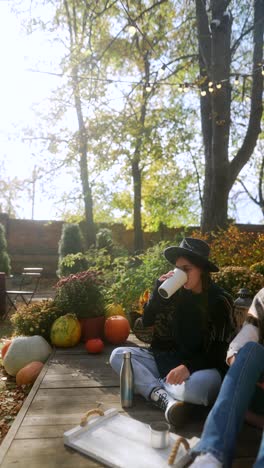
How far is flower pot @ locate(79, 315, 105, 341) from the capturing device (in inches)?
199

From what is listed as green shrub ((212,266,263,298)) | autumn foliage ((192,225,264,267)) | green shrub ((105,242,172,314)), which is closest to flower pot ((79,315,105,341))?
green shrub ((105,242,172,314))

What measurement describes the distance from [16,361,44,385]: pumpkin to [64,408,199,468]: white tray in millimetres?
1769

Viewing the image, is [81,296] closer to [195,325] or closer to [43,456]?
[195,325]

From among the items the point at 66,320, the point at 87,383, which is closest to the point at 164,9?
the point at 66,320

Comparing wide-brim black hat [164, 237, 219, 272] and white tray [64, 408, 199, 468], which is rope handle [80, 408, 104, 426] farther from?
wide-brim black hat [164, 237, 219, 272]

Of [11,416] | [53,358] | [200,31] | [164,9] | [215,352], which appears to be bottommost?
[11,416]

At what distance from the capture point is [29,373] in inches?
168

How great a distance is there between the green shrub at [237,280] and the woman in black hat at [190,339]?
193 centimetres

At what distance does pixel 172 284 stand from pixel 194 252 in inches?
13.1

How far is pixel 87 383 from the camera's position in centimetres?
367

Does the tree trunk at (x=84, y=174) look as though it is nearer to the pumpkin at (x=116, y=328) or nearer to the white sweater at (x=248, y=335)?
the pumpkin at (x=116, y=328)

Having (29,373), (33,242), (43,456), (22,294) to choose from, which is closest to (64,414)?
(43,456)

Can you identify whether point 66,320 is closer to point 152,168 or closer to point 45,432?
point 45,432

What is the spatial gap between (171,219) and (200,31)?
13341 millimetres
